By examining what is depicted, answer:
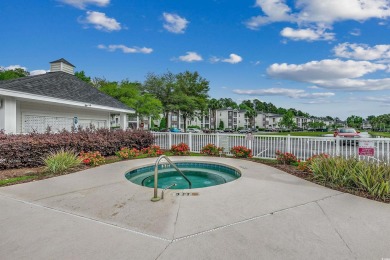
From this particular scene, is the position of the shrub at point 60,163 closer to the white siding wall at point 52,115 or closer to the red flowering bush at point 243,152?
the white siding wall at point 52,115

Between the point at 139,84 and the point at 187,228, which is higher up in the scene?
the point at 139,84

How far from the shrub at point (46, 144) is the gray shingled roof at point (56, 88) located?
9.20 ft

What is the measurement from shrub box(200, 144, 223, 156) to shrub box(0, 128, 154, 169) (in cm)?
453

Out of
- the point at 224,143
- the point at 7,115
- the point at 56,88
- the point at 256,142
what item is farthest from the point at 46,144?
the point at 256,142

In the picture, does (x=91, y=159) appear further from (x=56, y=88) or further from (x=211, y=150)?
(x=56, y=88)

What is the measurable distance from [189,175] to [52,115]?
9.54 metres

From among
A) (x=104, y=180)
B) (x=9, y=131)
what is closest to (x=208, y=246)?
(x=104, y=180)

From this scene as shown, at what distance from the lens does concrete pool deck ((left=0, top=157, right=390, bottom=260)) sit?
107 inches

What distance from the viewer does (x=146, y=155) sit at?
11.5 meters

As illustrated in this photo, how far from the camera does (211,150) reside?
11.6m

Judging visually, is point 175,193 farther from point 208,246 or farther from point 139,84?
point 139,84

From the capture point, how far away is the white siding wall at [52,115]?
35.9 ft

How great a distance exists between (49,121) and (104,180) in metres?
8.58

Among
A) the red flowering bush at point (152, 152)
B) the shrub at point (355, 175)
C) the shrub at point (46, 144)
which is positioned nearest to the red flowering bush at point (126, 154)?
the red flowering bush at point (152, 152)
